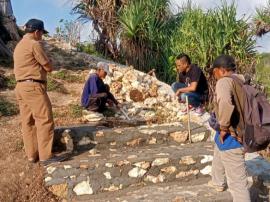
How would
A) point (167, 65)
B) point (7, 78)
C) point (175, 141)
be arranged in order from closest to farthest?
point (175, 141) → point (7, 78) → point (167, 65)

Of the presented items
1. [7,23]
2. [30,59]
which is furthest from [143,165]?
[7,23]

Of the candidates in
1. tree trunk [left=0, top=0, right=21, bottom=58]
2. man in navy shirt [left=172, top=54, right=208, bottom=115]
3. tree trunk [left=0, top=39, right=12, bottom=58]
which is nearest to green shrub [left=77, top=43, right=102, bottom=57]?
tree trunk [left=0, top=0, right=21, bottom=58]

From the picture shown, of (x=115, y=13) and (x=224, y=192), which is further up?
(x=115, y=13)

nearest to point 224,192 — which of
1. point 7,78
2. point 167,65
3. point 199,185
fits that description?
point 199,185

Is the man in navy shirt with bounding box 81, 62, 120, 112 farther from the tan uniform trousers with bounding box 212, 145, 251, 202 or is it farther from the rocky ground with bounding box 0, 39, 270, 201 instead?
the tan uniform trousers with bounding box 212, 145, 251, 202

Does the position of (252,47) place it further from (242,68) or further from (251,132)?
(251,132)

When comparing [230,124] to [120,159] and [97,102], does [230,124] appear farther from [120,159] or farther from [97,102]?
[97,102]

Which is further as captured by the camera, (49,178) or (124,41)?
(124,41)

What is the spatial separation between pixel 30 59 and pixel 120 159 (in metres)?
1.65

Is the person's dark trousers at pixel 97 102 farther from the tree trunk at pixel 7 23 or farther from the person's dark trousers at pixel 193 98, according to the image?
the tree trunk at pixel 7 23

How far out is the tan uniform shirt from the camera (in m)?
5.65

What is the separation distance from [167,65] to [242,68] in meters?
2.01

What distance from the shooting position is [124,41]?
13031 mm

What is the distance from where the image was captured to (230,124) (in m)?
4.52
